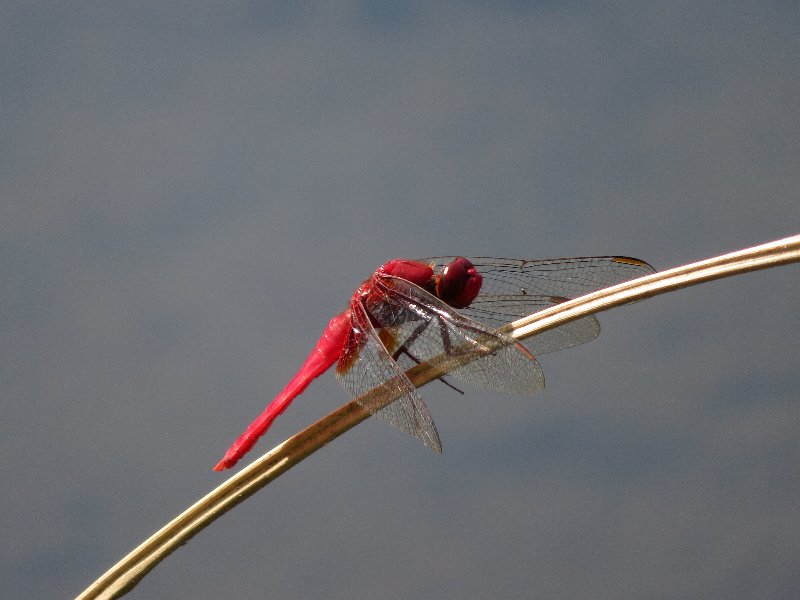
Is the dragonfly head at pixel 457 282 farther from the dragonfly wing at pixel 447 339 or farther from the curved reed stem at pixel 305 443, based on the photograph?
the curved reed stem at pixel 305 443

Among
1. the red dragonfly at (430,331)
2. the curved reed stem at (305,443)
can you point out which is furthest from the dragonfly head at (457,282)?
the curved reed stem at (305,443)

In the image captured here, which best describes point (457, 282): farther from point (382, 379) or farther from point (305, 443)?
point (305, 443)

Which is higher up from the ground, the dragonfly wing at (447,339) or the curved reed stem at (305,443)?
the curved reed stem at (305,443)

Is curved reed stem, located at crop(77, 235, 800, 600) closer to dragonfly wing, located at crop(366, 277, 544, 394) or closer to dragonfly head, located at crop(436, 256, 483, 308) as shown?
dragonfly wing, located at crop(366, 277, 544, 394)

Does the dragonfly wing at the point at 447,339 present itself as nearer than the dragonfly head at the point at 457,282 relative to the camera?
Yes

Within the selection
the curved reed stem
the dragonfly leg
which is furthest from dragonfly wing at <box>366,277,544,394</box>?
the curved reed stem
